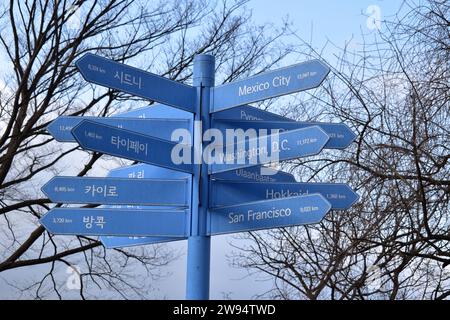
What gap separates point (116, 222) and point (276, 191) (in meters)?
1.15

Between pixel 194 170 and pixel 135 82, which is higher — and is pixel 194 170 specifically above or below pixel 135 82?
below

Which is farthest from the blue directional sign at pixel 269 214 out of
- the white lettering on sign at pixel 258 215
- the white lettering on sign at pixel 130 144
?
the white lettering on sign at pixel 130 144

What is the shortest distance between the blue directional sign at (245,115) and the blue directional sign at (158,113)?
22 centimetres

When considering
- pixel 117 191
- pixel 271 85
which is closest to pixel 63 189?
pixel 117 191

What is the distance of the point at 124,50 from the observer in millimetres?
11367

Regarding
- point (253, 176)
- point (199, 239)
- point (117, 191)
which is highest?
point (253, 176)

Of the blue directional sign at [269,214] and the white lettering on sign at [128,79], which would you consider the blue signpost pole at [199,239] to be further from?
the white lettering on sign at [128,79]

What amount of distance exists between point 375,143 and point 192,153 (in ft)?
5.60

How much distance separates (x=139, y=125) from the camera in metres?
5.54

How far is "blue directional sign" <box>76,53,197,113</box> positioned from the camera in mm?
4895

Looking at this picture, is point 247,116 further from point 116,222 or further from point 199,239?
point 116,222
